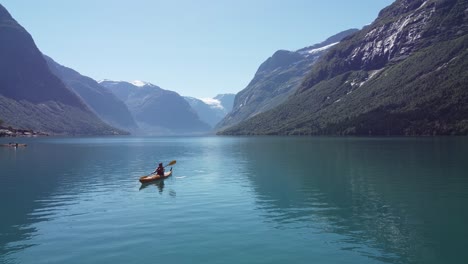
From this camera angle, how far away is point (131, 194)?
5266 centimetres

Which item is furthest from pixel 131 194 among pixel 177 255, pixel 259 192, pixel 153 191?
pixel 177 255

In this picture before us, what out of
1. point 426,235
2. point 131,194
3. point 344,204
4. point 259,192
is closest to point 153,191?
point 131,194

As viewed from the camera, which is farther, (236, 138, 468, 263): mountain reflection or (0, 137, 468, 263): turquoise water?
(236, 138, 468, 263): mountain reflection

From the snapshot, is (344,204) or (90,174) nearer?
(344,204)

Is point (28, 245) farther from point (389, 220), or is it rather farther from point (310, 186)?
point (310, 186)

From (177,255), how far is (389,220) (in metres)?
20.7

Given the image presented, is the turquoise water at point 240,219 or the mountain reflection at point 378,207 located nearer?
the turquoise water at point 240,219

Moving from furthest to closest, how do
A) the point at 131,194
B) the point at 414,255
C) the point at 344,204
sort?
1. the point at 131,194
2. the point at 344,204
3. the point at 414,255

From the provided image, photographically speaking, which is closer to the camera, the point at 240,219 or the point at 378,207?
the point at 240,219

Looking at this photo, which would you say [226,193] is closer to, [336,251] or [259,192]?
[259,192]

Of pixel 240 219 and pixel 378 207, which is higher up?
pixel 378 207

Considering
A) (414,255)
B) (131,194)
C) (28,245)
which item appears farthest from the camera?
(131,194)

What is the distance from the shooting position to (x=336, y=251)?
90.1 feet

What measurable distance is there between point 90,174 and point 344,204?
5217 centimetres
